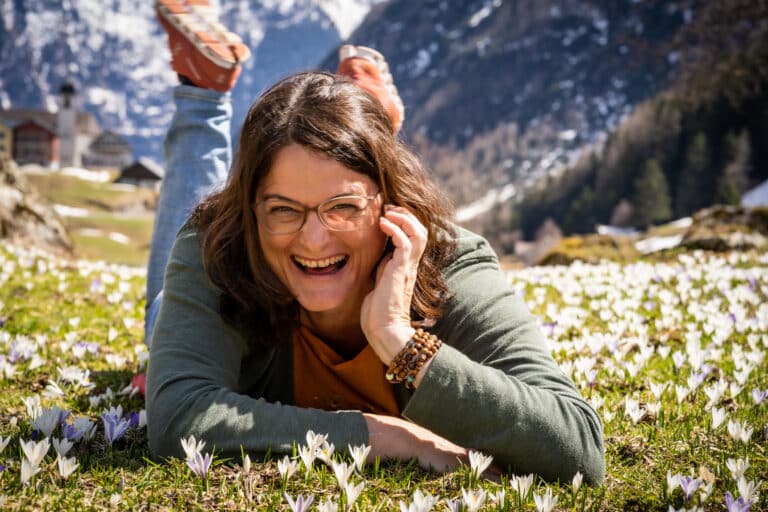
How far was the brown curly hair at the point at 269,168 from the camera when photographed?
3.52 metres

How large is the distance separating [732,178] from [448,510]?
11480 cm

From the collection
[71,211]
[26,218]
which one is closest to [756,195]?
[71,211]

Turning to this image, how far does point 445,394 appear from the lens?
126 inches

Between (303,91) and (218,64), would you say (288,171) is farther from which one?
(218,64)

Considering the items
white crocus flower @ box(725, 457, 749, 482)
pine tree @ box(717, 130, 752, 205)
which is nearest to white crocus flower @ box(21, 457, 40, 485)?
white crocus flower @ box(725, 457, 749, 482)

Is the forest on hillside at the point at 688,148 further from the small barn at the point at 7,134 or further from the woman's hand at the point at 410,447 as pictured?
the small barn at the point at 7,134

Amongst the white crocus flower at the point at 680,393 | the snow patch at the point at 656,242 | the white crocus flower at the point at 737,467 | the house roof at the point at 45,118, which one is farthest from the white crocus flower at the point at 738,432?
the house roof at the point at 45,118

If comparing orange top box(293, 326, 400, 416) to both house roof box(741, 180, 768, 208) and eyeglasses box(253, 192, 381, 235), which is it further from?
house roof box(741, 180, 768, 208)

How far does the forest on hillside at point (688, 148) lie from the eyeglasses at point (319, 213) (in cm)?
9633

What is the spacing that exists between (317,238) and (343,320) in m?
0.74

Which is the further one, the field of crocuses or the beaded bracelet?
the beaded bracelet

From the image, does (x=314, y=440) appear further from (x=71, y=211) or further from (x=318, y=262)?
(x=71, y=211)

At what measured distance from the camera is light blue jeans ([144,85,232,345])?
6.00m

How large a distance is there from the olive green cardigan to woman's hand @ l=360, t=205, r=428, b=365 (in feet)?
0.95
